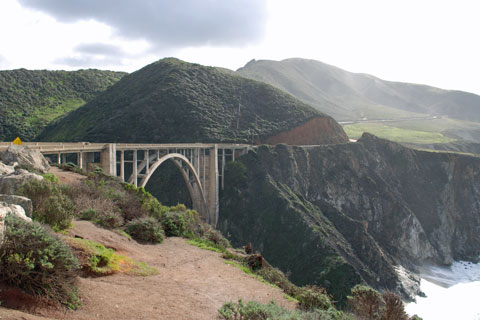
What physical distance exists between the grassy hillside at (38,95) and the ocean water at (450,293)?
59.0m

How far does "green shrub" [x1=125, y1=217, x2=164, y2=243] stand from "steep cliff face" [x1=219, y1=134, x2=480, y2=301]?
22573 millimetres

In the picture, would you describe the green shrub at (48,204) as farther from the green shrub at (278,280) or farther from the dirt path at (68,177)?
the green shrub at (278,280)

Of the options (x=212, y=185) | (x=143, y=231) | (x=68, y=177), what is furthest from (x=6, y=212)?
(x=212, y=185)

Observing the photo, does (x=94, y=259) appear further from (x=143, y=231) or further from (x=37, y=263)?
(x=143, y=231)

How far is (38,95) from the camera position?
66.2 meters

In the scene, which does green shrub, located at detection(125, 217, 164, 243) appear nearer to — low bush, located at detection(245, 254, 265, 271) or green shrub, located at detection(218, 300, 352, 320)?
low bush, located at detection(245, 254, 265, 271)

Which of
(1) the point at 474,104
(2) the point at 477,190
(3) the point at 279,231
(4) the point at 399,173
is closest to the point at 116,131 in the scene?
(3) the point at 279,231

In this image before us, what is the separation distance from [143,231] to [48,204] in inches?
174

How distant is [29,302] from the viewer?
5320 mm

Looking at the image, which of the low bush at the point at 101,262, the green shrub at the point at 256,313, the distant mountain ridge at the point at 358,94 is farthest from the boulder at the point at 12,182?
the distant mountain ridge at the point at 358,94

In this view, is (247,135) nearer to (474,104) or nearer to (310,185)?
(310,185)

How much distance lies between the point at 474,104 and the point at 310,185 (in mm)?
167559

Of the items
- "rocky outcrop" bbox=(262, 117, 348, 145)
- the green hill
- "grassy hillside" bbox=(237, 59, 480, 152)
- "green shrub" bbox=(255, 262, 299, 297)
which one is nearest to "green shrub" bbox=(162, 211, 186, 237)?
"green shrub" bbox=(255, 262, 299, 297)

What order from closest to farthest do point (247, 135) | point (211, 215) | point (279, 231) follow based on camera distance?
point (279, 231) < point (211, 215) < point (247, 135)
